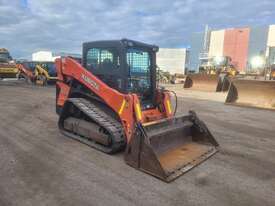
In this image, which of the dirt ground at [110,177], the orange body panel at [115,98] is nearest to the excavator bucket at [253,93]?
the dirt ground at [110,177]

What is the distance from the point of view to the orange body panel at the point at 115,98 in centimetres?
487

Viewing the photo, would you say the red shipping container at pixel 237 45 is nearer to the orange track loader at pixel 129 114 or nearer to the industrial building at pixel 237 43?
the industrial building at pixel 237 43

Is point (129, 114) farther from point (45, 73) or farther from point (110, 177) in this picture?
point (45, 73)

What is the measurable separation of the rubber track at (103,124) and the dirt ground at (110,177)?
0.15 metres

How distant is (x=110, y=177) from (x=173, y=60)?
165ft

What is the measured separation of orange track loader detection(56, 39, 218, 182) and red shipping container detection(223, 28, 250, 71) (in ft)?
157

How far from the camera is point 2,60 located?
80.5 ft

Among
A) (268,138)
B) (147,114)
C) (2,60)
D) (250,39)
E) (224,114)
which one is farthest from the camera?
(250,39)

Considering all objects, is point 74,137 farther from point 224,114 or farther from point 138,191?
point 224,114

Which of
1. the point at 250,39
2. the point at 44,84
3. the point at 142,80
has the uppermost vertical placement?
the point at 250,39

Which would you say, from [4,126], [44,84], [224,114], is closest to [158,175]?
[4,126]

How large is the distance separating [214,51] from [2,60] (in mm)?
41173

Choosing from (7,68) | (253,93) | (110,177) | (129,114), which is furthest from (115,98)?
(7,68)

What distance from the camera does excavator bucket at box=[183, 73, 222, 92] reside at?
61.7 ft
